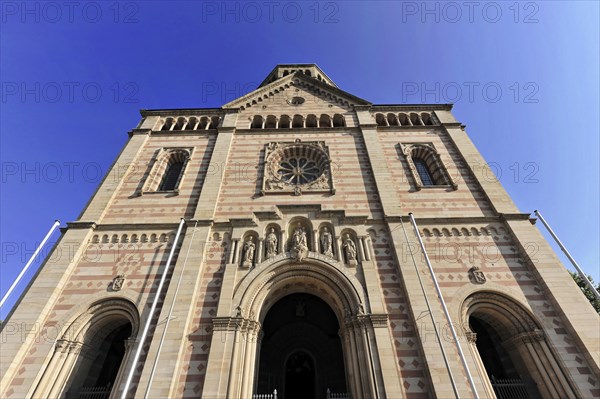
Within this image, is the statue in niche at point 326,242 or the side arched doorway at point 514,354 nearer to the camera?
the side arched doorway at point 514,354

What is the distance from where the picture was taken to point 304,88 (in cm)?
2205

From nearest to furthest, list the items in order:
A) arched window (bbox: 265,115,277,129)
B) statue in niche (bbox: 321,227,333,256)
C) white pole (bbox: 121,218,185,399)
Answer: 1. white pole (bbox: 121,218,185,399)
2. statue in niche (bbox: 321,227,333,256)
3. arched window (bbox: 265,115,277,129)

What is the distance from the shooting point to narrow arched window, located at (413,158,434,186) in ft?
54.9

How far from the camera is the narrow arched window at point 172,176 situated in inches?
655

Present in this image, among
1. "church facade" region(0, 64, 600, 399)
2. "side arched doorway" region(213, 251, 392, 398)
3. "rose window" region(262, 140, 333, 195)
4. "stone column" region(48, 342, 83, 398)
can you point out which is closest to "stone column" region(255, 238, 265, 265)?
"church facade" region(0, 64, 600, 399)

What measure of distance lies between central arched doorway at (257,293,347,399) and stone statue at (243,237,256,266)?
159 inches

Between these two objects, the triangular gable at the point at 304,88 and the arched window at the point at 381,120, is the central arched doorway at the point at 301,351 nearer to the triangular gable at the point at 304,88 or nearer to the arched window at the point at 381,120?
the arched window at the point at 381,120

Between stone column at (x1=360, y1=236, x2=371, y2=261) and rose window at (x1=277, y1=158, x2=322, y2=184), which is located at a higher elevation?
A: rose window at (x1=277, y1=158, x2=322, y2=184)

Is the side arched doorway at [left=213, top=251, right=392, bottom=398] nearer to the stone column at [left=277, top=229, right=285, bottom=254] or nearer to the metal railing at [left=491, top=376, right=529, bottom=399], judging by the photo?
the stone column at [left=277, top=229, right=285, bottom=254]

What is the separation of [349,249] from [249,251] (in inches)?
169

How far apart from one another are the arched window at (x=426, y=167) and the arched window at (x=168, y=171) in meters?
12.8

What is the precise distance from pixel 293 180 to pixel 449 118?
11270mm

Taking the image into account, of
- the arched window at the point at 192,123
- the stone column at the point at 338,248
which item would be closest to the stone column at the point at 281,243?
the stone column at the point at 338,248

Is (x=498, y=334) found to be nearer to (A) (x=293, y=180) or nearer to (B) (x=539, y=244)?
(B) (x=539, y=244)
